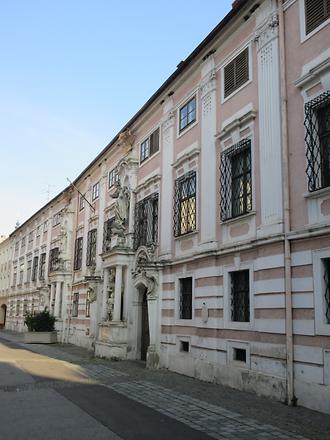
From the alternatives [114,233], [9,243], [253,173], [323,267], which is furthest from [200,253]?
[9,243]

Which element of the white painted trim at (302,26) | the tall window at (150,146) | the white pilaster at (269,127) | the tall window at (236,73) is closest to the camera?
the white painted trim at (302,26)

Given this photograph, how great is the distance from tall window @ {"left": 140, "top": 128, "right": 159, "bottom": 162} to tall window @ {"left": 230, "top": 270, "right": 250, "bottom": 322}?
26.0 feet

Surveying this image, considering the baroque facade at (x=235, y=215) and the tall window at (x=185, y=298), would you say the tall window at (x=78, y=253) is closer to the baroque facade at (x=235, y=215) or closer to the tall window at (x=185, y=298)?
the baroque facade at (x=235, y=215)

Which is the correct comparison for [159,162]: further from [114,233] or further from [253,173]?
[253,173]

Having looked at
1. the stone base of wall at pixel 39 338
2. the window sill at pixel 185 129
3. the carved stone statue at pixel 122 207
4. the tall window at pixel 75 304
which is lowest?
the stone base of wall at pixel 39 338

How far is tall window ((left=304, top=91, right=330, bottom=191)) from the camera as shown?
11.0 m

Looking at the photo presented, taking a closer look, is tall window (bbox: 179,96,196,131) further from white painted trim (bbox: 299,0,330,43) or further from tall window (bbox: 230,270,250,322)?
tall window (bbox: 230,270,250,322)

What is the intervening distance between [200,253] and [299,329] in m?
4.96

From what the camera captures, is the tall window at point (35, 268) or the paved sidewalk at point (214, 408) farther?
the tall window at point (35, 268)

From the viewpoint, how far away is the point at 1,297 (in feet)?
189

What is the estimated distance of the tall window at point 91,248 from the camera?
27.8 metres

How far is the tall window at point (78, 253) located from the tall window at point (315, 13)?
21.4 m

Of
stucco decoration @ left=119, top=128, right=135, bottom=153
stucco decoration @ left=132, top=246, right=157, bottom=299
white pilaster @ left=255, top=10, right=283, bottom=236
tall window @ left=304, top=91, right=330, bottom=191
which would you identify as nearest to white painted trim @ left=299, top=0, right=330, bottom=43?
white pilaster @ left=255, top=10, right=283, bottom=236

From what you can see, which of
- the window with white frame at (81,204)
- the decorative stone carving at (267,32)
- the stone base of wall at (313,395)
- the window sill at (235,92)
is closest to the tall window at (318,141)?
the decorative stone carving at (267,32)
